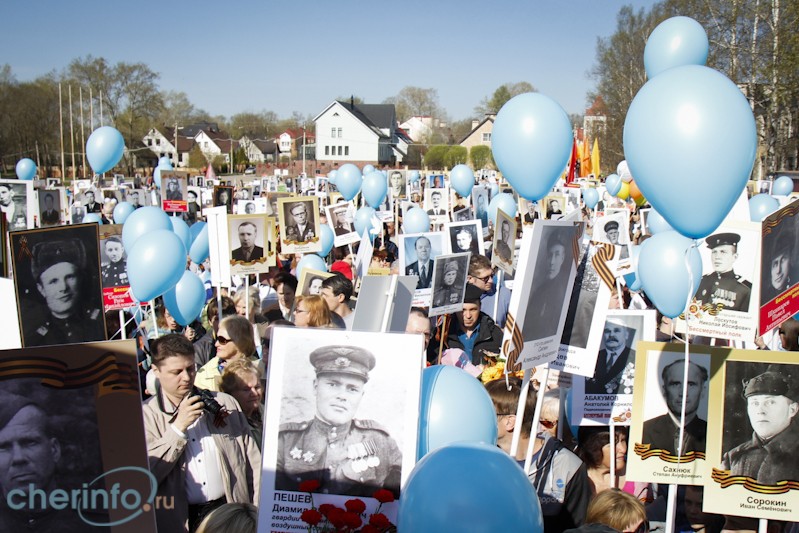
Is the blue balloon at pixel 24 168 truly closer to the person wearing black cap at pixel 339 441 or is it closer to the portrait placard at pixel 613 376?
the portrait placard at pixel 613 376

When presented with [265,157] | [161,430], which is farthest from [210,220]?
[265,157]

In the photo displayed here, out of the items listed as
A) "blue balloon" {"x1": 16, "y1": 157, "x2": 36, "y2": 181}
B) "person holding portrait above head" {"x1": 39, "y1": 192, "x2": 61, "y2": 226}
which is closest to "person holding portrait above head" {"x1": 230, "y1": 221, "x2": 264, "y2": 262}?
"person holding portrait above head" {"x1": 39, "y1": 192, "x2": 61, "y2": 226}

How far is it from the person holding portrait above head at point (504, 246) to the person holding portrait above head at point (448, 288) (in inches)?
32.8

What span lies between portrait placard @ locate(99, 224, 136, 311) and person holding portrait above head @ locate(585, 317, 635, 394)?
13.8 feet

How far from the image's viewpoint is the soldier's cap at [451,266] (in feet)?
22.5

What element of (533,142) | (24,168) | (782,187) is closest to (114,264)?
(533,142)

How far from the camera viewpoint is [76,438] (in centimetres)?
238

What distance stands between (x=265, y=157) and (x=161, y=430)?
104107 millimetres

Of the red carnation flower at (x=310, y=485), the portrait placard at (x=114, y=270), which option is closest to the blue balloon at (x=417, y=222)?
the portrait placard at (x=114, y=270)

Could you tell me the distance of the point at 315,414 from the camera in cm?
269

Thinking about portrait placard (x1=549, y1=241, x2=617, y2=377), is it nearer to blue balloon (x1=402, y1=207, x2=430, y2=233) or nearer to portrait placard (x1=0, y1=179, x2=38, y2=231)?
blue balloon (x1=402, y1=207, x2=430, y2=233)

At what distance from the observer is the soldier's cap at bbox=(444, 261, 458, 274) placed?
6844 mm

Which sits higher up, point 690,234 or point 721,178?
point 721,178

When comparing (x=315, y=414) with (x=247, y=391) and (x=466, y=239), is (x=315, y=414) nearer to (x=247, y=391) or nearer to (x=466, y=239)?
(x=247, y=391)
